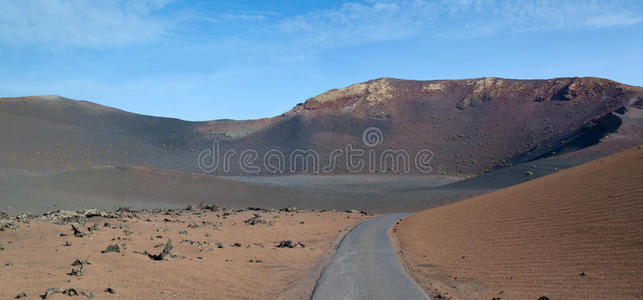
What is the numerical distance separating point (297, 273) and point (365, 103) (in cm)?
8449

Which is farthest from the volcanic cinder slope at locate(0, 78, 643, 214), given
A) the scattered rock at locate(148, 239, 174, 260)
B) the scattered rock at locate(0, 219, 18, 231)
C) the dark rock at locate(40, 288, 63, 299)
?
the dark rock at locate(40, 288, 63, 299)

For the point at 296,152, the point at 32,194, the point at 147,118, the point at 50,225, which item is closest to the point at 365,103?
the point at 296,152

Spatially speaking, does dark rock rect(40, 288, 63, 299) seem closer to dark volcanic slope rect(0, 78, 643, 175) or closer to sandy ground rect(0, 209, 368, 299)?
sandy ground rect(0, 209, 368, 299)

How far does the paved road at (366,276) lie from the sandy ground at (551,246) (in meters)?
0.49

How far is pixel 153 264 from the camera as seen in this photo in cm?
981

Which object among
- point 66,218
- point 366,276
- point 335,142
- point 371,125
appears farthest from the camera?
point 371,125

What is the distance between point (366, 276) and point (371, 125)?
255 feet

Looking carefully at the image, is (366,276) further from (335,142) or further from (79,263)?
(335,142)

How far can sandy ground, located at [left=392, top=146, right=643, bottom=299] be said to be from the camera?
791cm

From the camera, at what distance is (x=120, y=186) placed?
35875mm

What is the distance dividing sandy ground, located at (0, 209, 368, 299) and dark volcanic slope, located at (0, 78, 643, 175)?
48.5 metres

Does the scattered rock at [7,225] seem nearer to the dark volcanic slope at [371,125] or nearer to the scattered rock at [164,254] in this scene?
the scattered rock at [164,254]

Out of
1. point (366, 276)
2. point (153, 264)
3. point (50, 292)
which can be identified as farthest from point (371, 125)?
point (50, 292)

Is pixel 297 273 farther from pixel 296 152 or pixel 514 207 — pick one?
pixel 296 152
